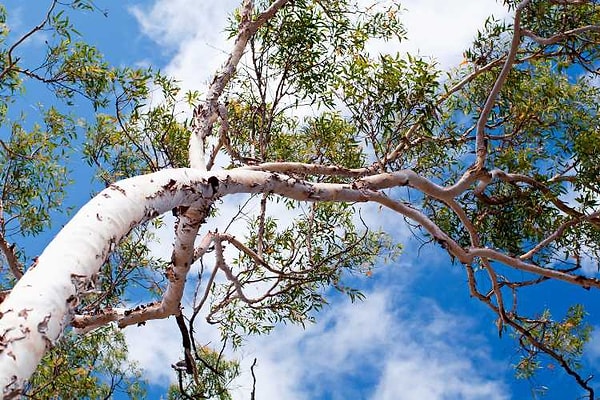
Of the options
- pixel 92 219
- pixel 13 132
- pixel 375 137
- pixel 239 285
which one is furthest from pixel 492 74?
pixel 92 219

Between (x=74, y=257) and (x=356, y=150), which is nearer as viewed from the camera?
(x=74, y=257)

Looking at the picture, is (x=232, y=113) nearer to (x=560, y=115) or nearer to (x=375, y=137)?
(x=375, y=137)

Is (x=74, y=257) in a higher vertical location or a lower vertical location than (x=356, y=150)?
lower

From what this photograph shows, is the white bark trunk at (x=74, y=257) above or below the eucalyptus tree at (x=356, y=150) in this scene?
→ below

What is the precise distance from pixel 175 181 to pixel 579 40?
4232 millimetres

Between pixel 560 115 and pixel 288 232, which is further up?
pixel 560 115

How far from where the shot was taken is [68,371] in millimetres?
6387

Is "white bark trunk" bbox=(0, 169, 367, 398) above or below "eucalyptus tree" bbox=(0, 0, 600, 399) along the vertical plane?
below

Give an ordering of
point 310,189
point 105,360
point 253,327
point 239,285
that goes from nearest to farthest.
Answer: point 310,189 → point 239,285 → point 253,327 → point 105,360

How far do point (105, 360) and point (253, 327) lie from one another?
213 cm

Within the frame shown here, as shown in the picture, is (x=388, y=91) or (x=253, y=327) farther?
(x=253, y=327)

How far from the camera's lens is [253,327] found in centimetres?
679

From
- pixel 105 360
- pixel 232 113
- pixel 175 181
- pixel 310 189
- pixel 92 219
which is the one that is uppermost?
pixel 232 113

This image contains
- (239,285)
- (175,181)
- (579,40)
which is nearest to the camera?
(175,181)
